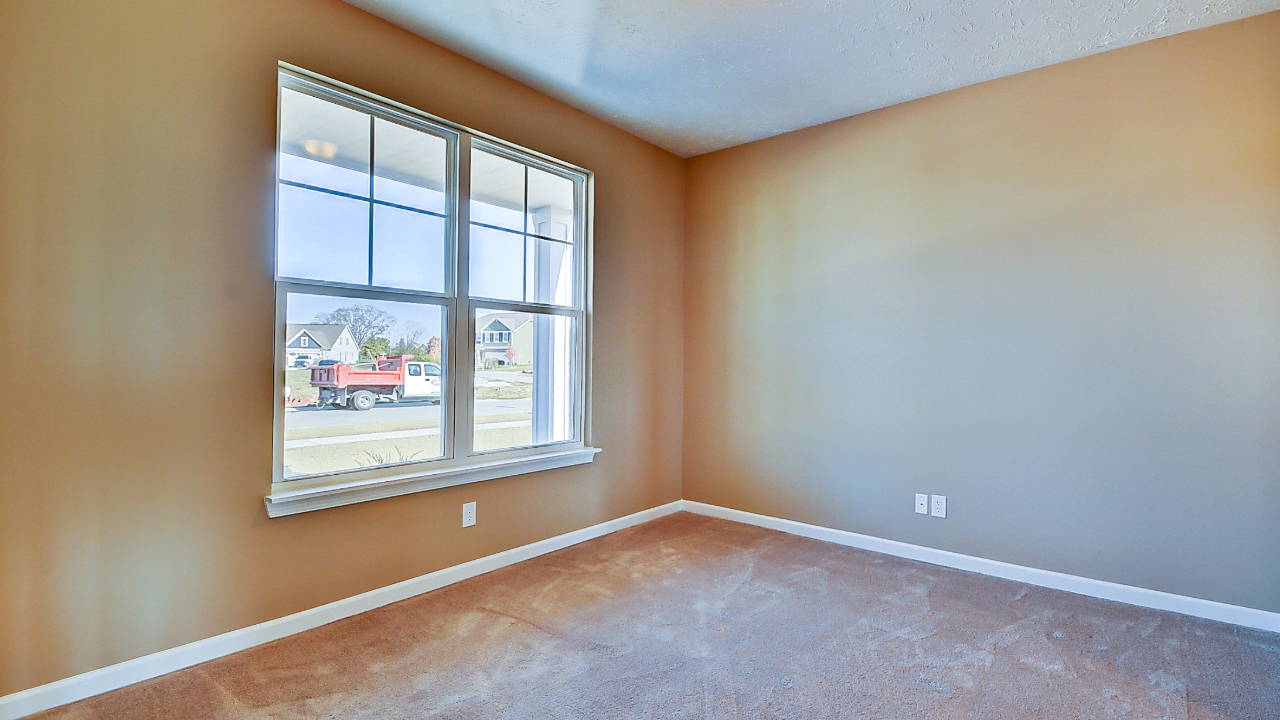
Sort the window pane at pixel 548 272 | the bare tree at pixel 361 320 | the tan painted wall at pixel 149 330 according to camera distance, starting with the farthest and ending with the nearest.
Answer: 1. the window pane at pixel 548 272
2. the bare tree at pixel 361 320
3. the tan painted wall at pixel 149 330

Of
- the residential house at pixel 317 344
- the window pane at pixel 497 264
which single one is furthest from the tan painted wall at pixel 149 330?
the window pane at pixel 497 264

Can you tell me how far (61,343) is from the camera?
1.91 meters

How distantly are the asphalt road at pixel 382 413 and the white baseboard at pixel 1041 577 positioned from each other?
1.90m

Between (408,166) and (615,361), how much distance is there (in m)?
1.68

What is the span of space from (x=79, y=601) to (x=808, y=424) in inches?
136

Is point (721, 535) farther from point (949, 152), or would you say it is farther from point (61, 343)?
point (61, 343)

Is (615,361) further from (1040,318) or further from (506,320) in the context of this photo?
(1040,318)

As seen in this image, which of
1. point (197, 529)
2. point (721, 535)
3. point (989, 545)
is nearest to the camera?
point (197, 529)

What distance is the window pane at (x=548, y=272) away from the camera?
11.3 ft

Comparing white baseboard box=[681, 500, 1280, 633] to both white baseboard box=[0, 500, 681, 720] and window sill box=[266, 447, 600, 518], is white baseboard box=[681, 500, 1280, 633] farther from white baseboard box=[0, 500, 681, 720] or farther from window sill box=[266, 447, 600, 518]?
white baseboard box=[0, 500, 681, 720]

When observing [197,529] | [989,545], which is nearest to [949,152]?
[989,545]

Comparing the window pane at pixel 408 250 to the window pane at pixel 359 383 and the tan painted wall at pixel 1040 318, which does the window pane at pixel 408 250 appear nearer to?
the window pane at pixel 359 383

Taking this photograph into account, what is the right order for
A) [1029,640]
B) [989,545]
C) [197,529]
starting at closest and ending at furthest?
[197,529], [1029,640], [989,545]

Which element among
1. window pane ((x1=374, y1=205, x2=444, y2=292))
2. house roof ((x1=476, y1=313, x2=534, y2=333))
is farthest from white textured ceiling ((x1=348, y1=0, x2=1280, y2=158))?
house roof ((x1=476, y1=313, x2=534, y2=333))
